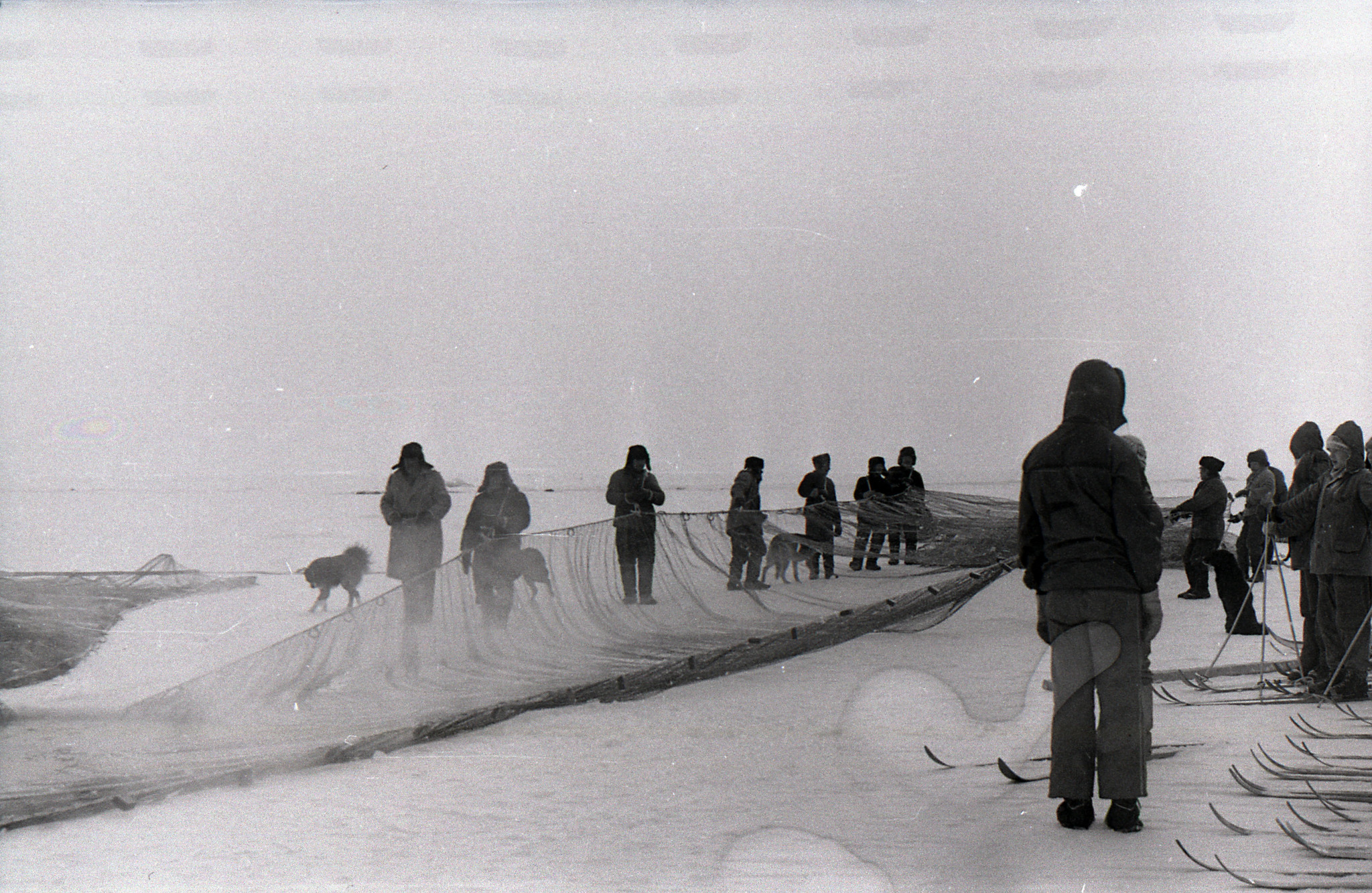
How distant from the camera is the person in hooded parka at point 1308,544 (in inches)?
211

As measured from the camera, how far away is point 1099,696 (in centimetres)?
301

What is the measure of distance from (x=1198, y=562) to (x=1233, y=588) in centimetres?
208

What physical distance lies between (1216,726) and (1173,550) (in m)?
6.78

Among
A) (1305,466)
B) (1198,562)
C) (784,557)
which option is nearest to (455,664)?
(784,557)

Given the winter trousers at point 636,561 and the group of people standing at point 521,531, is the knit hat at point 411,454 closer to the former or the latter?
the group of people standing at point 521,531

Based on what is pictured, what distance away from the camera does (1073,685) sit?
311cm

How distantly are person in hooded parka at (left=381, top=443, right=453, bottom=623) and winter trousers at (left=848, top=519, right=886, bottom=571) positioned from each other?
8.46 feet

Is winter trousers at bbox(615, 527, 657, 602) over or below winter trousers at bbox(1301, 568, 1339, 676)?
over

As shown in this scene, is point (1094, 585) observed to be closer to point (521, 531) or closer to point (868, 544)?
point (868, 544)

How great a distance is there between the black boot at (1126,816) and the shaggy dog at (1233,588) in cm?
417

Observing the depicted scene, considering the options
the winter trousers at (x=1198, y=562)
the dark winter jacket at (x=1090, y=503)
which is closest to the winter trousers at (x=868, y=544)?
the winter trousers at (x=1198, y=562)

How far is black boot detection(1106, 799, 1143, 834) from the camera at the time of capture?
2.98 meters

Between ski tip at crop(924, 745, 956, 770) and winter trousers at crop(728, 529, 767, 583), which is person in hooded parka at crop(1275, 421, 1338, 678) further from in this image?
winter trousers at crop(728, 529, 767, 583)

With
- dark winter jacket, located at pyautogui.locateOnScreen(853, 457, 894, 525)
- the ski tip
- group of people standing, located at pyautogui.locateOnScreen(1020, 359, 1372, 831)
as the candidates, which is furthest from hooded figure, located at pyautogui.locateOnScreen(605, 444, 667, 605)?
group of people standing, located at pyautogui.locateOnScreen(1020, 359, 1372, 831)
